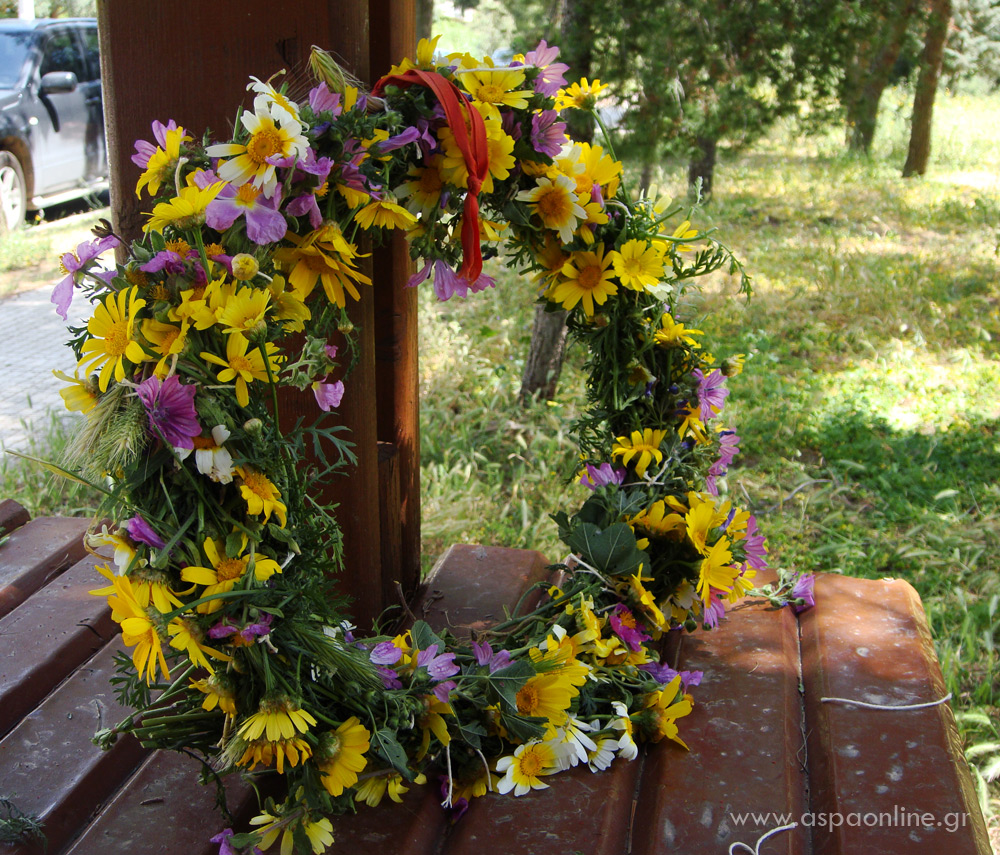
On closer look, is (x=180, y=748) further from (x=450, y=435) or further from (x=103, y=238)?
(x=450, y=435)

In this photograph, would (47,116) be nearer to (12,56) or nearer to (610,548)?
(12,56)

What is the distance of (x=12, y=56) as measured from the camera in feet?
24.8

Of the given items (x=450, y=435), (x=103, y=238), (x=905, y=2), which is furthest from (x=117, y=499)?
(x=905, y=2)

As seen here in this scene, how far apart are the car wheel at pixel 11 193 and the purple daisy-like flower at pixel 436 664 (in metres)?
6.79

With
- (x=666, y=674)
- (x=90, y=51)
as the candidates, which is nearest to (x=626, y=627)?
(x=666, y=674)

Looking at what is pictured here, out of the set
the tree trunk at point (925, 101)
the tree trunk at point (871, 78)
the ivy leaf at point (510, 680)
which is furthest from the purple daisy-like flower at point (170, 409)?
the tree trunk at point (925, 101)

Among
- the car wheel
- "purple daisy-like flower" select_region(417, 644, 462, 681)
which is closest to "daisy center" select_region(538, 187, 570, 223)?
"purple daisy-like flower" select_region(417, 644, 462, 681)

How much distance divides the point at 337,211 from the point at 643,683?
0.92 metres

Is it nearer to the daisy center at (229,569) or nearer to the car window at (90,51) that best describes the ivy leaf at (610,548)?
the daisy center at (229,569)

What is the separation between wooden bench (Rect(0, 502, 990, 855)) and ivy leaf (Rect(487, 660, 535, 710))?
0.56ft

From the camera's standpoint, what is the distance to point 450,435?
3.59 meters

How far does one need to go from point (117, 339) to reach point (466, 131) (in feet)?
1.92

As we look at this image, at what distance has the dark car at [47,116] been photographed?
705 centimetres

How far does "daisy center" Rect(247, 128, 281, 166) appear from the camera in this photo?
3.91 ft
